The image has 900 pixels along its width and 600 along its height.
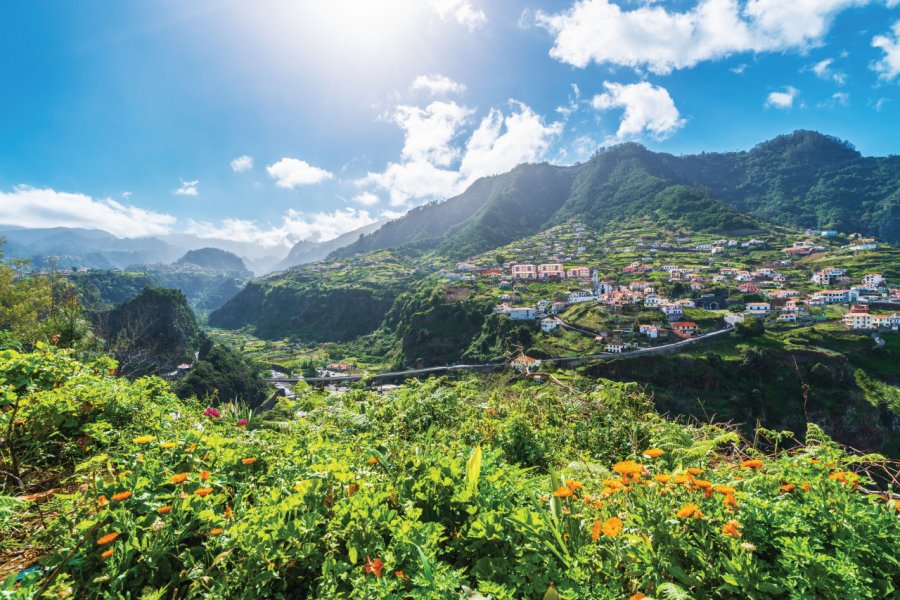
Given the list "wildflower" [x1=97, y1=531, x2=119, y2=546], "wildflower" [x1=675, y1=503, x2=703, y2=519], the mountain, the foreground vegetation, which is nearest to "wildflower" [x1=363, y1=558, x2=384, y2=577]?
the foreground vegetation

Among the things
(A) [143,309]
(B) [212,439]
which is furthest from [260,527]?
(A) [143,309]

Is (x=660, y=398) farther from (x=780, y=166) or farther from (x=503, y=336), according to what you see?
(x=780, y=166)

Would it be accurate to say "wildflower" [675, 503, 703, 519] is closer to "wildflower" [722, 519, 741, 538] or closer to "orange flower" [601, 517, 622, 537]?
"wildflower" [722, 519, 741, 538]

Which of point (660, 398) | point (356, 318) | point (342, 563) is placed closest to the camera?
point (342, 563)

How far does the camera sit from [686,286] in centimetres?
6794

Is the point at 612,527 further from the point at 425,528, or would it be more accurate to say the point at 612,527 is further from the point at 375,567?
the point at 375,567

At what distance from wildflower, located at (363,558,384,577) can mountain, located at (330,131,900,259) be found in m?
139

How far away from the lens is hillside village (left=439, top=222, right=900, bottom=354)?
54000 mm

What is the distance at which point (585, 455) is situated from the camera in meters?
3.38

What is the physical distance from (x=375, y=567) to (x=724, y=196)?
221590 millimetres

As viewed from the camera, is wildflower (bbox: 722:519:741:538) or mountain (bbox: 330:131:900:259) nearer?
wildflower (bbox: 722:519:741:538)

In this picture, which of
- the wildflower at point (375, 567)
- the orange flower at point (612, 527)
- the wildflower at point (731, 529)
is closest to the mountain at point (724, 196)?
the wildflower at point (731, 529)

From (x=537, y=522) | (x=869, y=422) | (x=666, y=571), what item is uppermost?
(x=537, y=522)

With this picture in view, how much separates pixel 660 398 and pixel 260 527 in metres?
42.7
